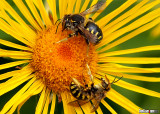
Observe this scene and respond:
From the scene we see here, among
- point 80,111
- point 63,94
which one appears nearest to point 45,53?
point 63,94

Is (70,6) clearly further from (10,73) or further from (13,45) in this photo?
(10,73)

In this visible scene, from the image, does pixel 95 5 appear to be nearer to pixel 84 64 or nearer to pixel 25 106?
pixel 84 64

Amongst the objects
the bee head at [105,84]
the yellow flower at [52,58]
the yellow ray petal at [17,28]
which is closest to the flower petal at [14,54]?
the yellow flower at [52,58]

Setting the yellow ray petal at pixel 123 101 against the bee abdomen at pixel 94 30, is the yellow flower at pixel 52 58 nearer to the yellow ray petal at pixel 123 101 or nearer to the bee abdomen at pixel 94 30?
the yellow ray petal at pixel 123 101

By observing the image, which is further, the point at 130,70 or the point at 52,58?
the point at 130,70

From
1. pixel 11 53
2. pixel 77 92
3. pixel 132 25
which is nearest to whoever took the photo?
pixel 77 92

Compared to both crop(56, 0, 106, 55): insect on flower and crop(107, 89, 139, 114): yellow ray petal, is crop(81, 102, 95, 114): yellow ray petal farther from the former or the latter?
crop(56, 0, 106, 55): insect on flower

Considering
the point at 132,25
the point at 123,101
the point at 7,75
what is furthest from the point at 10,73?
the point at 132,25
